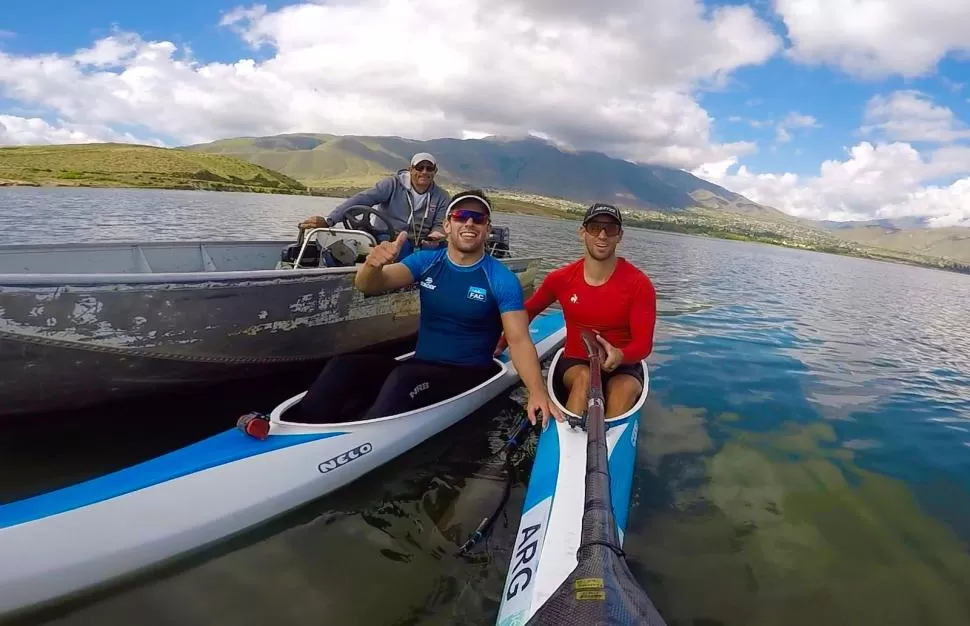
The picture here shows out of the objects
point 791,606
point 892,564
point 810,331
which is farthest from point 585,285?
point 810,331

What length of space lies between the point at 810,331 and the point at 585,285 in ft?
45.3

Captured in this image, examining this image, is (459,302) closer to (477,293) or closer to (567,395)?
(477,293)

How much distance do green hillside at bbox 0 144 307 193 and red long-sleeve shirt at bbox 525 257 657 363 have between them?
92.7m

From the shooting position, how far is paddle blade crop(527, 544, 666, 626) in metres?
2.12

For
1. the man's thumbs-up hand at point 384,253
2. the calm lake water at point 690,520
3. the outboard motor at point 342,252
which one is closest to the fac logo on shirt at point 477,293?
the man's thumbs-up hand at point 384,253

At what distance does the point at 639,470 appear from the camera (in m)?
6.28

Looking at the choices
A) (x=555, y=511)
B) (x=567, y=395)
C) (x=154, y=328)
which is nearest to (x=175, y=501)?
(x=154, y=328)

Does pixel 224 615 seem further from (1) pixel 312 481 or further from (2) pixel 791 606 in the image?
(2) pixel 791 606

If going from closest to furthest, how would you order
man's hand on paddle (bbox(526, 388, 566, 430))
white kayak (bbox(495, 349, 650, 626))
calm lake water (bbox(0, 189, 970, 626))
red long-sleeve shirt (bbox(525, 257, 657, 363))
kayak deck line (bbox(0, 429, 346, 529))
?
white kayak (bbox(495, 349, 650, 626))
kayak deck line (bbox(0, 429, 346, 529))
calm lake water (bbox(0, 189, 970, 626))
man's hand on paddle (bbox(526, 388, 566, 430))
red long-sleeve shirt (bbox(525, 257, 657, 363))

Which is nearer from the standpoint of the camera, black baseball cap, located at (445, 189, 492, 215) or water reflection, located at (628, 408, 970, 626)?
water reflection, located at (628, 408, 970, 626)

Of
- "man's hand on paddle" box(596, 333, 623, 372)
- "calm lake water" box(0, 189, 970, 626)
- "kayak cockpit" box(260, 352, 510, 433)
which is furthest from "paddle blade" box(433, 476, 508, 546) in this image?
"man's hand on paddle" box(596, 333, 623, 372)

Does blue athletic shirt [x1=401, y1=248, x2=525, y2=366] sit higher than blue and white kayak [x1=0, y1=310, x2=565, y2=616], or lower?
Result: higher

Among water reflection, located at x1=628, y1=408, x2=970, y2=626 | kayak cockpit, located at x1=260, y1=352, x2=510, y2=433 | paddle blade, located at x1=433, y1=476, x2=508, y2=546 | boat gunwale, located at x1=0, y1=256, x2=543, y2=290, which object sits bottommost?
paddle blade, located at x1=433, y1=476, x2=508, y2=546

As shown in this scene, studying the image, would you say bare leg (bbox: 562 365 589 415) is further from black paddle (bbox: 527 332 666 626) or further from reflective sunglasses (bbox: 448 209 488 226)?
black paddle (bbox: 527 332 666 626)
